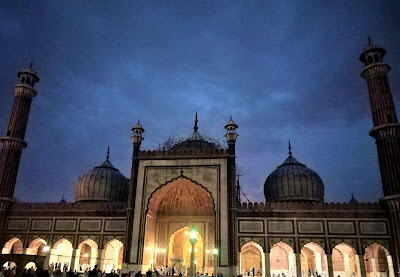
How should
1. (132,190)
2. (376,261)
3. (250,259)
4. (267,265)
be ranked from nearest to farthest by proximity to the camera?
(267,265) → (376,261) → (132,190) → (250,259)

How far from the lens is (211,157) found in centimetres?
2055

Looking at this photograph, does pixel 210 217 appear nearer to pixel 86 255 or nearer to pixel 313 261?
pixel 313 261

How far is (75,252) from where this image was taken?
2050 centimetres

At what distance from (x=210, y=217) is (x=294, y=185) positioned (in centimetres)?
591

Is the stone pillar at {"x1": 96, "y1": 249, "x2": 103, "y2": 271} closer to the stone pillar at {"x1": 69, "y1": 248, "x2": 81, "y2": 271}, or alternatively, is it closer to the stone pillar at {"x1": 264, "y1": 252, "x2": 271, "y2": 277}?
the stone pillar at {"x1": 69, "y1": 248, "x2": 81, "y2": 271}

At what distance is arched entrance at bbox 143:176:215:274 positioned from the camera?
2098cm

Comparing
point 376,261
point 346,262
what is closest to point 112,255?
point 346,262

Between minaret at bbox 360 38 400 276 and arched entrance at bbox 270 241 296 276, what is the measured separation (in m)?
5.45

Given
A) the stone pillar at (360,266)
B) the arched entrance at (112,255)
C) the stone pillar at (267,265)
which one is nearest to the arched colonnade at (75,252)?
the arched entrance at (112,255)

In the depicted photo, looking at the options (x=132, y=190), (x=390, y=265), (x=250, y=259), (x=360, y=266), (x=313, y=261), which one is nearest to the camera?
(x=390, y=265)

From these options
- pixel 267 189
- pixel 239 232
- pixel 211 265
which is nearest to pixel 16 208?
pixel 211 265

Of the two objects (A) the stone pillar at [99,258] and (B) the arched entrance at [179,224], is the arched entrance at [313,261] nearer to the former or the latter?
(B) the arched entrance at [179,224]

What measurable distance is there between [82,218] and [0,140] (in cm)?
774

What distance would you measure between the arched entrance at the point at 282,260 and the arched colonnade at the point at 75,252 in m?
9.83
